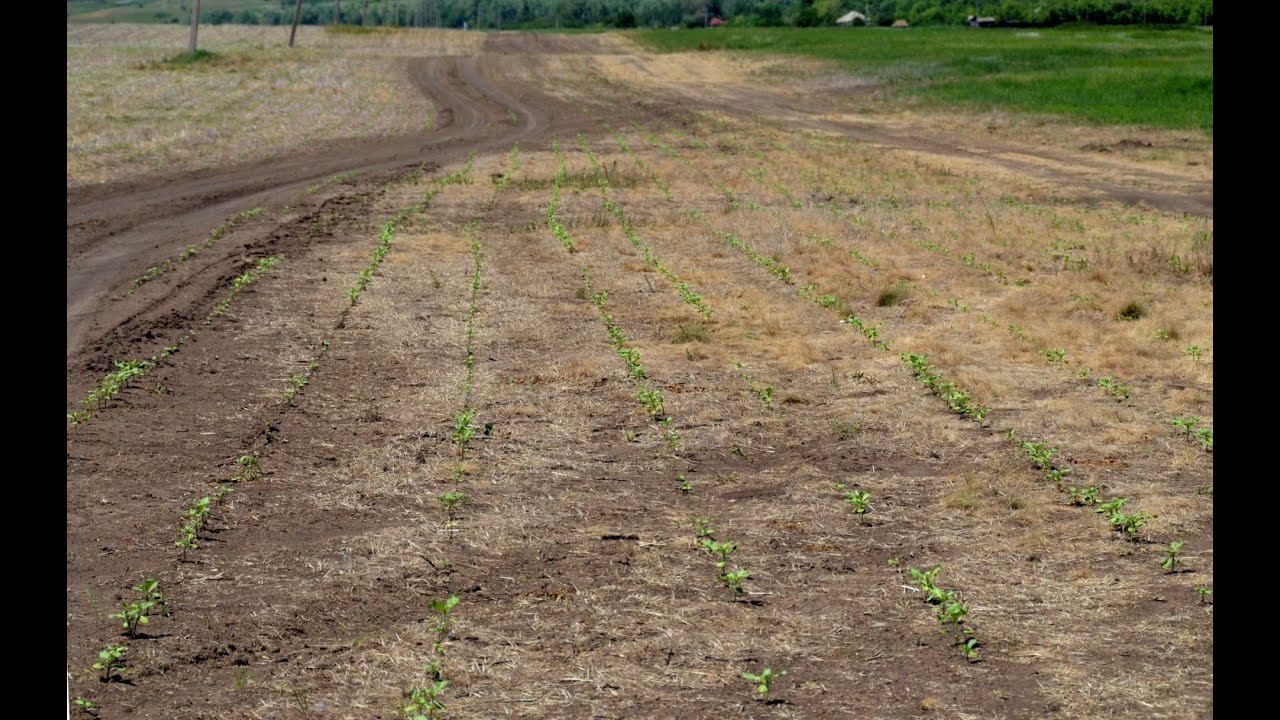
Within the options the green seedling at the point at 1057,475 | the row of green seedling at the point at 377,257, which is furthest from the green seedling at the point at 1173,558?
the row of green seedling at the point at 377,257

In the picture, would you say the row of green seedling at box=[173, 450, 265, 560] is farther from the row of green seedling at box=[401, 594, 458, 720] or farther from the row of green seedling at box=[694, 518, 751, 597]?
the row of green seedling at box=[694, 518, 751, 597]

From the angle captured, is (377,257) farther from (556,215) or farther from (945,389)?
(945,389)

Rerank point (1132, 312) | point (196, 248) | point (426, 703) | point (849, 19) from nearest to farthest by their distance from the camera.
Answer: point (426, 703) → point (1132, 312) → point (196, 248) → point (849, 19)

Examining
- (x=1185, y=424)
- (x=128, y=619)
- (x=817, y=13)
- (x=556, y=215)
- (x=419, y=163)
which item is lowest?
(x=128, y=619)

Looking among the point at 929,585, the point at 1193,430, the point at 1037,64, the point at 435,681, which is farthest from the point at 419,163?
the point at 1037,64

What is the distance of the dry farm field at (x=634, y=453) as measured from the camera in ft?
20.5

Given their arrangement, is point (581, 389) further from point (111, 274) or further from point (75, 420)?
point (111, 274)

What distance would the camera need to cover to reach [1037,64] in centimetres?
5219

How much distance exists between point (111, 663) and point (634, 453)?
4.56 metres

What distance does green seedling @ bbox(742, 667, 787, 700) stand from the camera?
588cm

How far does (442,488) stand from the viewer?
28.5 ft

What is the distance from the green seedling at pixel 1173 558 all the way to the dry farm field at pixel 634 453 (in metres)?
0.04

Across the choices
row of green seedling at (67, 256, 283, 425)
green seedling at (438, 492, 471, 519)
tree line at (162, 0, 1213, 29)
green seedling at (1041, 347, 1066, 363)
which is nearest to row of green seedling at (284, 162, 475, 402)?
row of green seedling at (67, 256, 283, 425)
